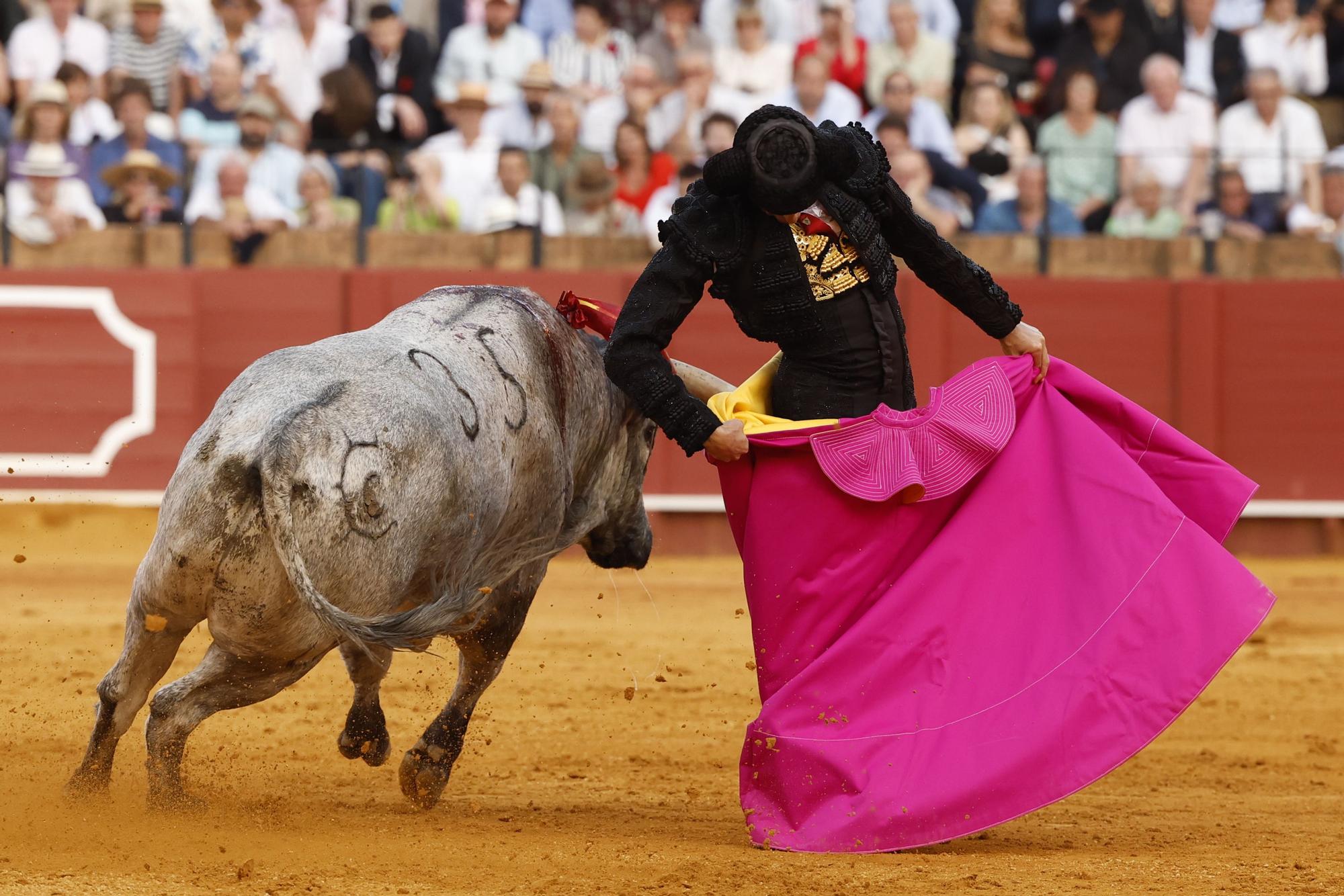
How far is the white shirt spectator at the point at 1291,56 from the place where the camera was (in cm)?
984

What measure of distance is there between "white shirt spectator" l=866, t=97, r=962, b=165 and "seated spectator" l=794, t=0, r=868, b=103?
0.38 m

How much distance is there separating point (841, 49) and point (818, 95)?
593 millimetres

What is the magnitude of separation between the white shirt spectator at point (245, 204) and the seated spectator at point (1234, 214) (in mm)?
4733

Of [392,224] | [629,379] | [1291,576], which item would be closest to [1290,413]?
[1291,576]

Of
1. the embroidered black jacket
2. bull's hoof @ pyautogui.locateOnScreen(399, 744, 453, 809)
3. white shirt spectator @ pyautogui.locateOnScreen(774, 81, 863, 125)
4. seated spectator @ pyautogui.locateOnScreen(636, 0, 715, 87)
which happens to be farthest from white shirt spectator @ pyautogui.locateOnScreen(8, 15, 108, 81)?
the embroidered black jacket

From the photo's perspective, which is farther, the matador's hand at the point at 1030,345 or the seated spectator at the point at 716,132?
the seated spectator at the point at 716,132

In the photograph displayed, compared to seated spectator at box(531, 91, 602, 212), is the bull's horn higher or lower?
lower

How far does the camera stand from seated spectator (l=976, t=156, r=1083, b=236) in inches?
348

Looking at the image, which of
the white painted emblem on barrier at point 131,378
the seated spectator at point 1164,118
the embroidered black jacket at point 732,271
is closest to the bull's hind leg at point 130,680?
the embroidered black jacket at point 732,271

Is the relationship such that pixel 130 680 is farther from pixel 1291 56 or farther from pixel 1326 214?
pixel 1291 56

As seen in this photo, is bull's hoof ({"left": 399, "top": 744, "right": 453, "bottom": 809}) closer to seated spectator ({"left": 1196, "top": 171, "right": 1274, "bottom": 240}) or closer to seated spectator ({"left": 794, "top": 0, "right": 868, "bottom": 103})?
seated spectator ({"left": 1196, "top": 171, "right": 1274, "bottom": 240})

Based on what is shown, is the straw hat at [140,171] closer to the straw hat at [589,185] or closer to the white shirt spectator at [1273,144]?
the straw hat at [589,185]

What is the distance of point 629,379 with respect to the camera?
12.3 feet

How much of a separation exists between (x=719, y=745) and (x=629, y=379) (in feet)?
5.91
